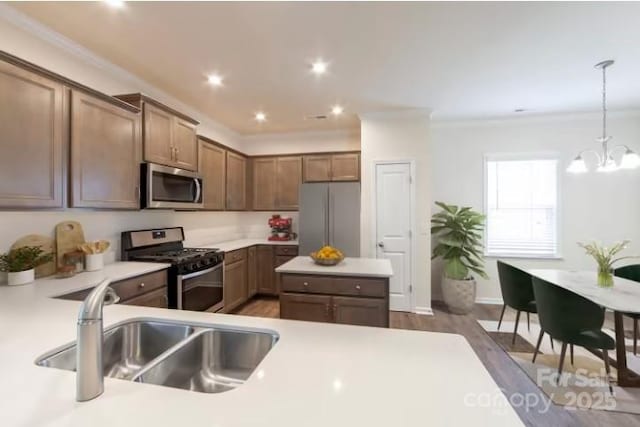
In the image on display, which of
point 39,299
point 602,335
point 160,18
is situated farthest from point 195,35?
point 602,335

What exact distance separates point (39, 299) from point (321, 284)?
5.83ft

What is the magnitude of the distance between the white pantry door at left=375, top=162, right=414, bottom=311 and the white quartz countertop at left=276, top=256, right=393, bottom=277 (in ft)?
4.04

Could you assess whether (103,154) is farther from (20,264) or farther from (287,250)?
(287,250)

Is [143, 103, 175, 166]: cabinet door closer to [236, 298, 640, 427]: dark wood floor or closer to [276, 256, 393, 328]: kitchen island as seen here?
[276, 256, 393, 328]: kitchen island

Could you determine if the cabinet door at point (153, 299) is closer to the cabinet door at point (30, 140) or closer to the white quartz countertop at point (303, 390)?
the cabinet door at point (30, 140)

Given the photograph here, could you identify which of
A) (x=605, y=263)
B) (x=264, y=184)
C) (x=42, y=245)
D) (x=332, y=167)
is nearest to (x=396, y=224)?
(x=332, y=167)

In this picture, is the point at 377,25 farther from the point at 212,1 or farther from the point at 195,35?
the point at 195,35

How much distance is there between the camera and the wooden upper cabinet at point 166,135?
102 inches

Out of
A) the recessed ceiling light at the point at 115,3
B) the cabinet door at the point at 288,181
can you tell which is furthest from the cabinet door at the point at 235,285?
the recessed ceiling light at the point at 115,3

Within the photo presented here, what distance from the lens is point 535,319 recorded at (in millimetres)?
3611

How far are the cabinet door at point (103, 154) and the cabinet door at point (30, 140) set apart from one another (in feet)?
0.31

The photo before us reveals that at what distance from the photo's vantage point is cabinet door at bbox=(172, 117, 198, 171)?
297 cm

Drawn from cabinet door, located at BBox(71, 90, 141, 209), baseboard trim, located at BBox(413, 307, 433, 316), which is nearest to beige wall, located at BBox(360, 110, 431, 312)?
baseboard trim, located at BBox(413, 307, 433, 316)

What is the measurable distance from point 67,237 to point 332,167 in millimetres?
3316
